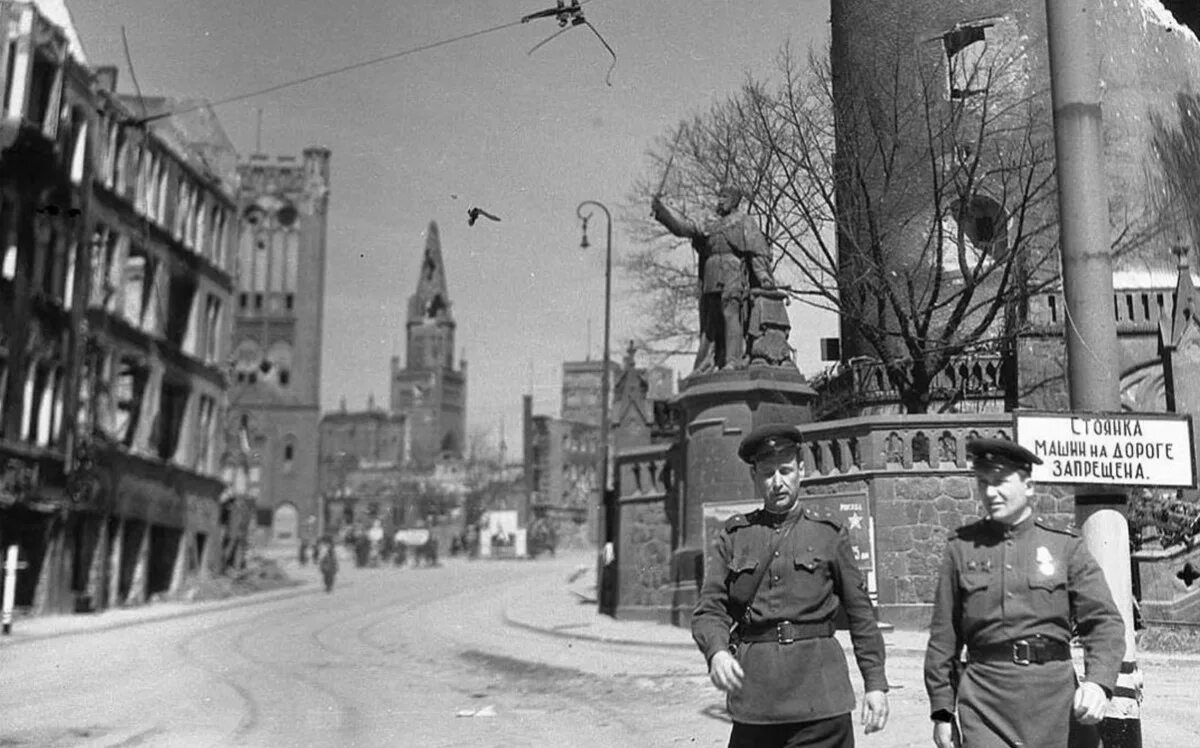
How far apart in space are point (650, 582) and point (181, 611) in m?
13.5

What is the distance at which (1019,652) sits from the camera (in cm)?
478

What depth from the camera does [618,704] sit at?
11.3 meters

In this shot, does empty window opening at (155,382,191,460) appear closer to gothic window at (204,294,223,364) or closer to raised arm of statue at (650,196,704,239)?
gothic window at (204,294,223,364)

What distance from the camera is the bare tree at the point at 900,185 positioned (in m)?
25.0

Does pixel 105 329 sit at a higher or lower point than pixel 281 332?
lower

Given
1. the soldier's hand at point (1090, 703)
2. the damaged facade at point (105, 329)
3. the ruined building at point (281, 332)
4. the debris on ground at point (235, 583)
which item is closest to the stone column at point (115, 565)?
the damaged facade at point (105, 329)

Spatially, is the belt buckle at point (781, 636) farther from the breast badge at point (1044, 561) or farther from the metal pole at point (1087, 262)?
the metal pole at point (1087, 262)

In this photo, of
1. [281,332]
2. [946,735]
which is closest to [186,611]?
[946,735]

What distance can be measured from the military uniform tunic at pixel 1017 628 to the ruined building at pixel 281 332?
1208 inches

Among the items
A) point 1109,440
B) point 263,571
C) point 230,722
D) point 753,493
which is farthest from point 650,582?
point 263,571

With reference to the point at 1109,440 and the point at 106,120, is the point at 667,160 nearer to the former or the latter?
the point at 106,120

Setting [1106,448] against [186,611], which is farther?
[186,611]

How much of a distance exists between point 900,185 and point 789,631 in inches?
891

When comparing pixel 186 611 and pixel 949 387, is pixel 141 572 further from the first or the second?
pixel 949 387
